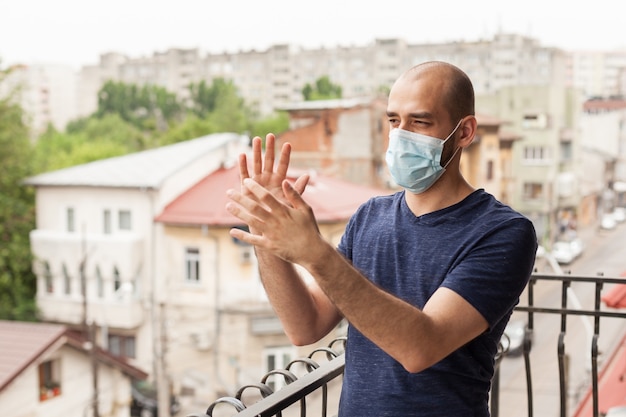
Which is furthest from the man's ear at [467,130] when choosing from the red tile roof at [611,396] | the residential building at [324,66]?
the residential building at [324,66]

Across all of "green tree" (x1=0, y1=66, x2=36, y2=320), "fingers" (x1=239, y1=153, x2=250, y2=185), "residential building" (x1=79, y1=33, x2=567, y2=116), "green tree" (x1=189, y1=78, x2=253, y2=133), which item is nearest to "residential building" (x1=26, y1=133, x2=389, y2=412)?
"green tree" (x1=0, y1=66, x2=36, y2=320)

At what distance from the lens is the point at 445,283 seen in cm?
139

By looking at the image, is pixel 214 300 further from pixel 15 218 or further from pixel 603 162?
pixel 603 162

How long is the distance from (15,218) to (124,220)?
4.58 meters

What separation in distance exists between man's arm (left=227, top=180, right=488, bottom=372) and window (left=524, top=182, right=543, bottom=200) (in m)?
32.6

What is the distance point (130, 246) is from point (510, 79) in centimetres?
4414

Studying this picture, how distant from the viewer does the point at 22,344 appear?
44.1 ft

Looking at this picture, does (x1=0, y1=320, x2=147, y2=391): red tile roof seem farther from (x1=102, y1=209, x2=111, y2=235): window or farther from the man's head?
the man's head

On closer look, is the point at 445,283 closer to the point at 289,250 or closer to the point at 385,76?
the point at 289,250

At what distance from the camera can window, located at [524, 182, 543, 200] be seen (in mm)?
32606

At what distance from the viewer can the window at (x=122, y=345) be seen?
21.4 m

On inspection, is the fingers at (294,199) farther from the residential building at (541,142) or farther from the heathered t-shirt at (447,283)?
the residential building at (541,142)

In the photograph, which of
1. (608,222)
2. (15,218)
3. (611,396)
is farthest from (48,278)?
(608,222)

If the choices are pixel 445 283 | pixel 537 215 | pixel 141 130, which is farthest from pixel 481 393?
pixel 141 130
